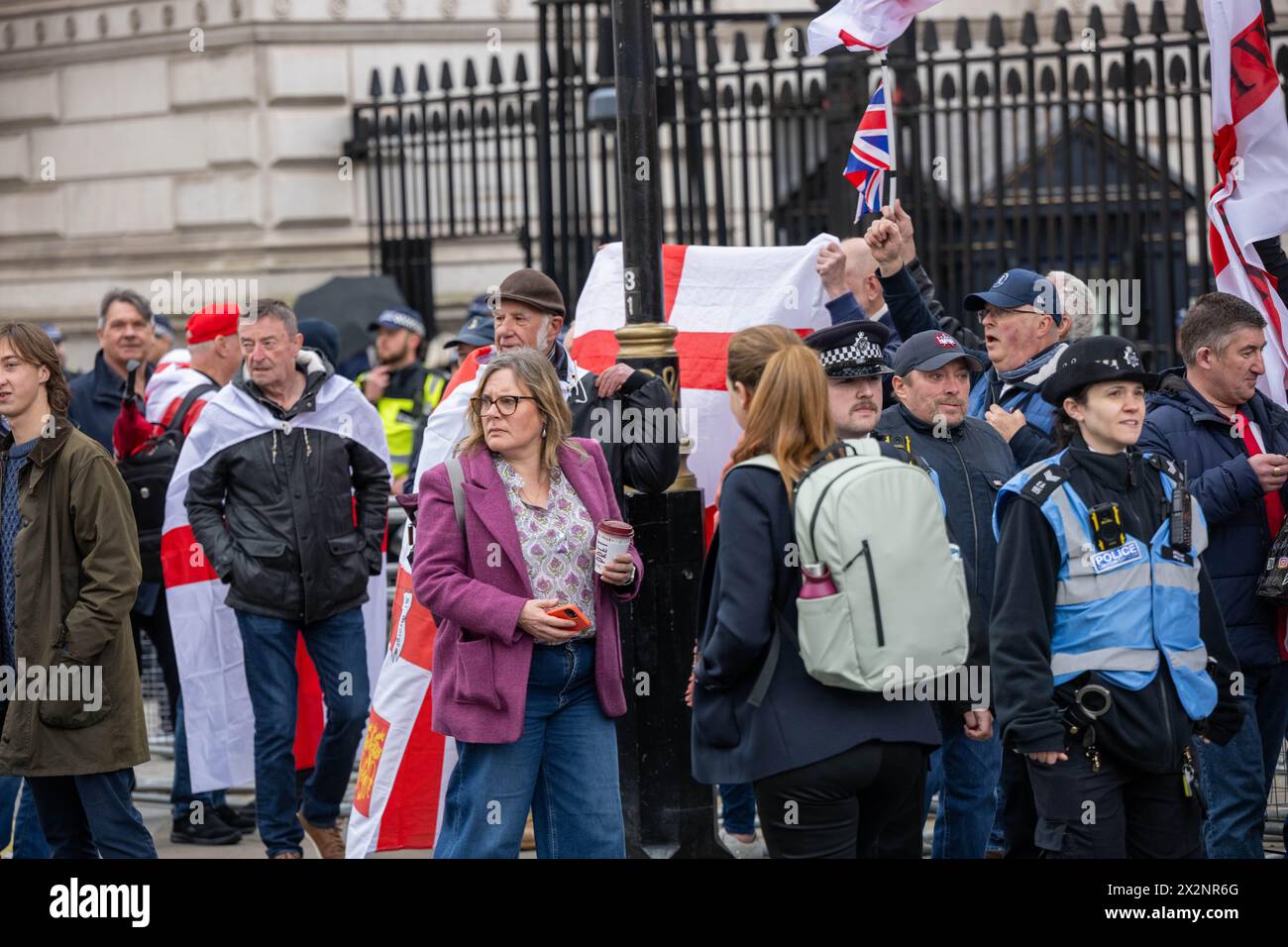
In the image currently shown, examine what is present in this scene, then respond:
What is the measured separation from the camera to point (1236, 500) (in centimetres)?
588

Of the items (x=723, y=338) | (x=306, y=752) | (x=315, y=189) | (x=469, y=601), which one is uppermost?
(x=315, y=189)

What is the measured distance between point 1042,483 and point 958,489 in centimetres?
106

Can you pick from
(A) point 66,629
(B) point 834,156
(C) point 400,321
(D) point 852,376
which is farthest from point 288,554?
(B) point 834,156

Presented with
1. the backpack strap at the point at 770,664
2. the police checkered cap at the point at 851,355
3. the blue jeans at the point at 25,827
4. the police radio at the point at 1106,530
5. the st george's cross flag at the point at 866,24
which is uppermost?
the st george's cross flag at the point at 866,24

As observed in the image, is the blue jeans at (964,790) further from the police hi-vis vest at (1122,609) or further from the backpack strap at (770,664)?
the backpack strap at (770,664)

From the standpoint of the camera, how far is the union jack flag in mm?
6945

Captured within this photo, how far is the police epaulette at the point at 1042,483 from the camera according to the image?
194 inches

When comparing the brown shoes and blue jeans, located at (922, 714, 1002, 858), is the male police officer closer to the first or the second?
blue jeans, located at (922, 714, 1002, 858)

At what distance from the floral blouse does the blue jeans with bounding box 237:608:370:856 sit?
2001mm

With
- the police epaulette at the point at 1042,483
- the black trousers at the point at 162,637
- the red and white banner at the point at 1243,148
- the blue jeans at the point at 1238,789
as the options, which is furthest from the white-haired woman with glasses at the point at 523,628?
the black trousers at the point at 162,637

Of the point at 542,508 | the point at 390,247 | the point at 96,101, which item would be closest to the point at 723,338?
the point at 542,508

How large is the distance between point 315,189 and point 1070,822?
39.0 feet
